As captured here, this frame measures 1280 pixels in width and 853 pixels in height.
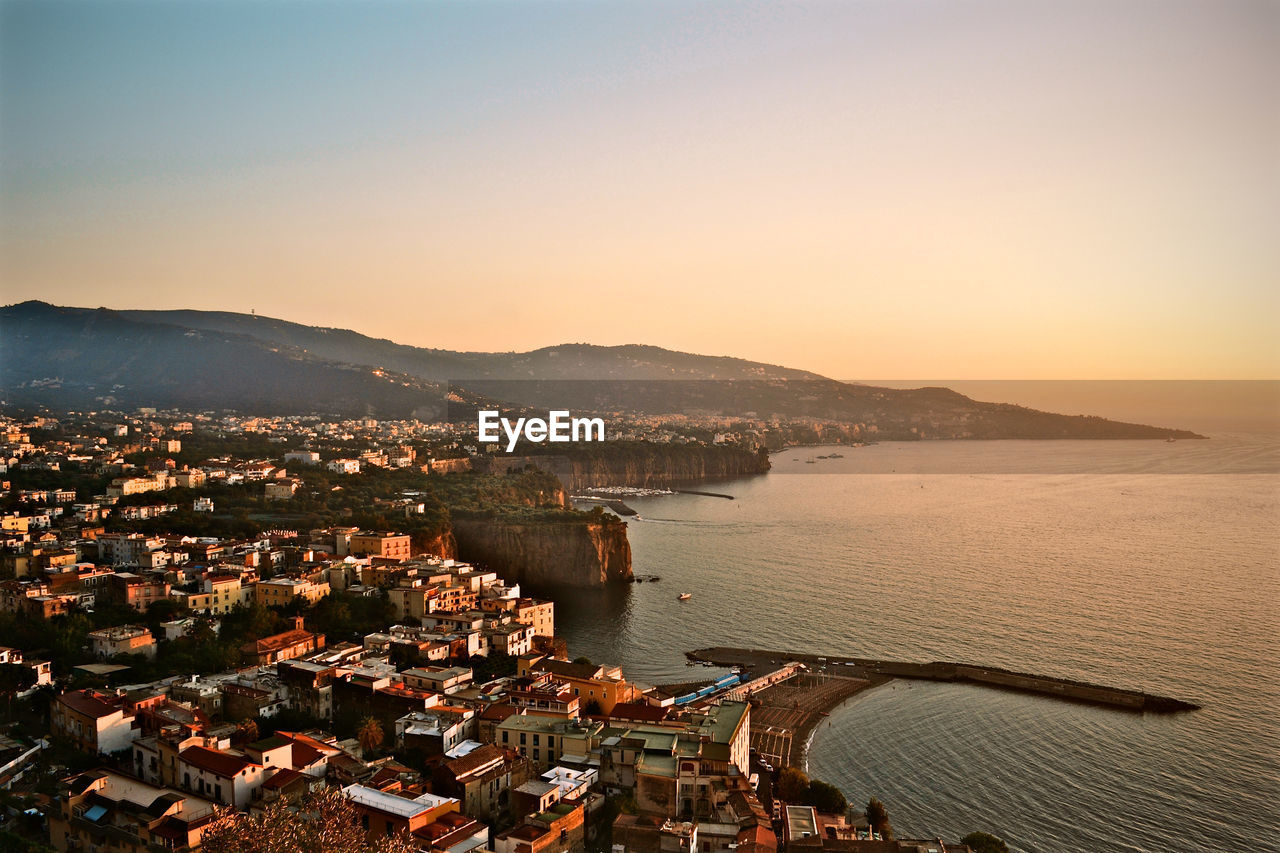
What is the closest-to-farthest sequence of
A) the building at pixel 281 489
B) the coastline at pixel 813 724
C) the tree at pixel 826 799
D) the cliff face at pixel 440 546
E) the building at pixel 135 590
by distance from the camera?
the tree at pixel 826 799, the coastline at pixel 813 724, the building at pixel 135 590, the cliff face at pixel 440 546, the building at pixel 281 489

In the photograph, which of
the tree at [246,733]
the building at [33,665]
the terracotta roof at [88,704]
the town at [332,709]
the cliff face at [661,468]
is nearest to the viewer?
the town at [332,709]

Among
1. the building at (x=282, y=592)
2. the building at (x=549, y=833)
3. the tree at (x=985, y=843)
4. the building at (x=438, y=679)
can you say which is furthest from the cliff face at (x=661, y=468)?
the building at (x=549, y=833)

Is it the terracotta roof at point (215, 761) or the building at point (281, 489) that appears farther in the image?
the building at point (281, 489)

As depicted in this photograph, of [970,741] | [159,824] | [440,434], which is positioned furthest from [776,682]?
[440,434]

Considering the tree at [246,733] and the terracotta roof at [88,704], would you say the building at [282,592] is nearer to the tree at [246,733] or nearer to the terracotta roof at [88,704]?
the terracotta roof at [88,704]

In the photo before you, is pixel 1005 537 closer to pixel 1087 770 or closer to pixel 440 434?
pixel 1087 770

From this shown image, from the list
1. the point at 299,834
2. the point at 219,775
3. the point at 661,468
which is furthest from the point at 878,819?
the point at 661,468

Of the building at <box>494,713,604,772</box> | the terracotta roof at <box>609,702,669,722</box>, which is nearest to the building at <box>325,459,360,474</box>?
the terracotta roof at <box>609,702,669,722</box>

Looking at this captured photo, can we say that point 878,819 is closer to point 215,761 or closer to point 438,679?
point 438,679
